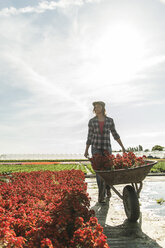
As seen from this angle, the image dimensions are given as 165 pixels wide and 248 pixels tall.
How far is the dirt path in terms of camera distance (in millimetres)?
3072

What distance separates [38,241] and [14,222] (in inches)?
18.2

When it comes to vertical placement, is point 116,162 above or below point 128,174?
above

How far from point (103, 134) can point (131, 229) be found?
2.64 meters

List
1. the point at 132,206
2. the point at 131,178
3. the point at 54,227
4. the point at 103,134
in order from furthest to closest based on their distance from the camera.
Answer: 1. the point at 103,134
2. the point at 131,178
3. the point at 132,206
4. the point at 54,227

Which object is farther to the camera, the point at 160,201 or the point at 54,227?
the point at 160,201

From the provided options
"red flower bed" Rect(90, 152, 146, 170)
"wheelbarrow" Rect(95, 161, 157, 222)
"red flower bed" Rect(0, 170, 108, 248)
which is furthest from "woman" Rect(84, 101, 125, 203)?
"red flower bed" Rect(0, 170, 108, 248)

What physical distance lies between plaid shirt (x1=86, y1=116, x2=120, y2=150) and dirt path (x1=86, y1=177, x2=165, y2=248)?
61.1 inches

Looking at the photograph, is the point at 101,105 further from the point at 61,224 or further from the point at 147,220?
the point at 61,224

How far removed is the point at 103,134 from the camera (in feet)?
19.2

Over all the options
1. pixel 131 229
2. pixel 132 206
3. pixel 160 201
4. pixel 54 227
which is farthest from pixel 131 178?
pixel 160 201

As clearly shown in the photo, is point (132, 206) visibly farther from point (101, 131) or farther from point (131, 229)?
point (101, 131)

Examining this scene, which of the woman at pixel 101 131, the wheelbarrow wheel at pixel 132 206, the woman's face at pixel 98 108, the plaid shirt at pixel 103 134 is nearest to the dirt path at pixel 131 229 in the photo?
the wheelbarrow wheel at pixel 132 206

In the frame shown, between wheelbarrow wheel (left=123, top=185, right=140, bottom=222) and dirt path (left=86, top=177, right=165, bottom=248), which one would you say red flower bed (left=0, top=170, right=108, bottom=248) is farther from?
wheelbarrow wheel (left=123, top=185, right=140, bottom=222)

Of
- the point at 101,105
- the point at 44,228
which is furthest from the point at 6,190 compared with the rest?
the point at 101,105
